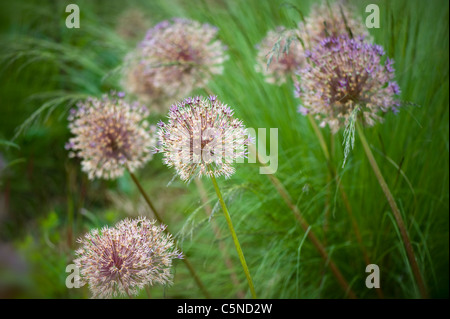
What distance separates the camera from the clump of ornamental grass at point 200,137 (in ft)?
2.58

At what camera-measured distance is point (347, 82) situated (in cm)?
98

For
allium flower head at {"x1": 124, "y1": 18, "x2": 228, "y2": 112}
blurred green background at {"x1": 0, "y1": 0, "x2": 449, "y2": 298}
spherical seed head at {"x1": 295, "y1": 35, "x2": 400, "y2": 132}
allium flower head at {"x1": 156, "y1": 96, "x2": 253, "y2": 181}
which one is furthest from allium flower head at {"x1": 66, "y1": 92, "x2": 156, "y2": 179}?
spherical seed head at {"x1": 295, "y1": 35, "x2": 400, "y2": 132}

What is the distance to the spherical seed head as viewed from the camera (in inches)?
38.6

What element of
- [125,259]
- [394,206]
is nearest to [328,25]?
[394,206]

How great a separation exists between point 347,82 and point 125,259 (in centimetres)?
62

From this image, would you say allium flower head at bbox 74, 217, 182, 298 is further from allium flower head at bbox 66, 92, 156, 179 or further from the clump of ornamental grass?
allium flower head at bbox 66, 92, 156, 179

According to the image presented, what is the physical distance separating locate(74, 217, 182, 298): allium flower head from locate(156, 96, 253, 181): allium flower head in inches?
5.7

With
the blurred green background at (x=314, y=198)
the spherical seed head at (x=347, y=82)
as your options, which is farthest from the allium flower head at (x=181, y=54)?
the spherical seed head at (x=347, y=82)

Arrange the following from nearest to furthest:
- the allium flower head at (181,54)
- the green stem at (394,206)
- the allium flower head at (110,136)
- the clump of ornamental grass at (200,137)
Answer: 1. the clump of ornamental grass at (200,137)
2. the green stem at (394,206)
3. the allium flower head at (110,136)
4. the allium flower head at (181,54)

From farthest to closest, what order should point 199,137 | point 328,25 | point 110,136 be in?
1. point 328,25
2. point 110,136
3. point 199,137

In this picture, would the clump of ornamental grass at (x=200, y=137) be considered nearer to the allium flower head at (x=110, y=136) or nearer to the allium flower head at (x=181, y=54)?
the allium flower head at (x=110, y=136)

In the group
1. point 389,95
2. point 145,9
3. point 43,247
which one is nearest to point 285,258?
point 389,95

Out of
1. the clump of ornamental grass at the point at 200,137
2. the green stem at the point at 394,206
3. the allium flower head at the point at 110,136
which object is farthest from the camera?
the allium flower head at the point at 110,136

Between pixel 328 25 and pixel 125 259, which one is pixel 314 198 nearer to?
pixel 328 25
